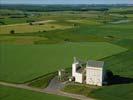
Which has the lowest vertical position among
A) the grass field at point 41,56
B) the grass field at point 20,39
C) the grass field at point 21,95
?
the grass field at point 20,39

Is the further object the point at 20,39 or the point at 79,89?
the point at 20,39

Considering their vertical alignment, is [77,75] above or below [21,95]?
above

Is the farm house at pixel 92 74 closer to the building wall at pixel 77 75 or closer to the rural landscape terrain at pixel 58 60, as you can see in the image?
the building wall at pixel 77 75

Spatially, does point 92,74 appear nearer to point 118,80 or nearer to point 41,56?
point 118,80

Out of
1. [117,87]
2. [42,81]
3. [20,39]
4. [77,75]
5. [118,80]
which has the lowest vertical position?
[20,39]

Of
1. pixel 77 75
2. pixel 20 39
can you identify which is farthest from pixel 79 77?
pixel 20 39

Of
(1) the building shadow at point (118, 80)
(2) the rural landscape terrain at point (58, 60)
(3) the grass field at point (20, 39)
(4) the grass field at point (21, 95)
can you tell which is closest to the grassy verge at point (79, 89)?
(2) the rural landscape terrain at point (58, 60)

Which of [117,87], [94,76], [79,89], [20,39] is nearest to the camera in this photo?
[79,89]

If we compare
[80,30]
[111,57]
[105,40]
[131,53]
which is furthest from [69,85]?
[80,30]
